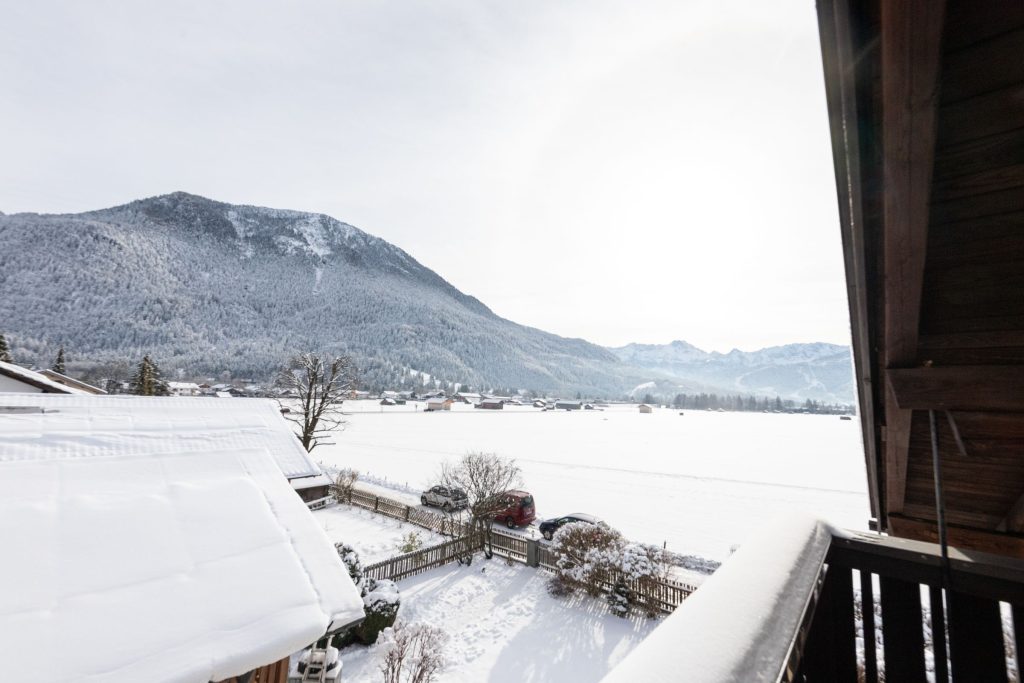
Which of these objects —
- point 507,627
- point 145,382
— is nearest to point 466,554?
point 507,627

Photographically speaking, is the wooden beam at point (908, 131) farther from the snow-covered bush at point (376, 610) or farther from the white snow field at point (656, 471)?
the snow-covered bush at point (376, 610)

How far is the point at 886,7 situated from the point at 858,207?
628mm

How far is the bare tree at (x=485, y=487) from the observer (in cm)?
1290

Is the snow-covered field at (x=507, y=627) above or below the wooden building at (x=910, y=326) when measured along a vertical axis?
below

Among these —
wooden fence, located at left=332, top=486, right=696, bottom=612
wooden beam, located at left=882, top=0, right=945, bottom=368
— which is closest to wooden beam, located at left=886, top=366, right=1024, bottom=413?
wooden beam, located at left=882, top=0, right=945, bottom=368

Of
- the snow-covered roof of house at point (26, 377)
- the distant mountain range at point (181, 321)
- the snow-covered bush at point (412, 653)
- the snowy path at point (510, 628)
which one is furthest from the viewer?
the distant mountain range at point (181, 321)

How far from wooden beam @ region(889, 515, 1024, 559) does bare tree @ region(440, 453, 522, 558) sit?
10.4m

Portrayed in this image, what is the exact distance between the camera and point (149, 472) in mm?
4340

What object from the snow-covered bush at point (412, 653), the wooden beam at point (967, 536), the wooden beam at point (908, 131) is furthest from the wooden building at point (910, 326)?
A: the snow-covered bush at point (412, 653)

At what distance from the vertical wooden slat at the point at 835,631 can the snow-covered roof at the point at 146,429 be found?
6125 mm

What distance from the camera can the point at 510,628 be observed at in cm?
859

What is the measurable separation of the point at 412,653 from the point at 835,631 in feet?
25.1

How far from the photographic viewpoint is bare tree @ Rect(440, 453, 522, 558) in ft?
42.3

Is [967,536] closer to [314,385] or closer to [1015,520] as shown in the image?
[1015,520]
